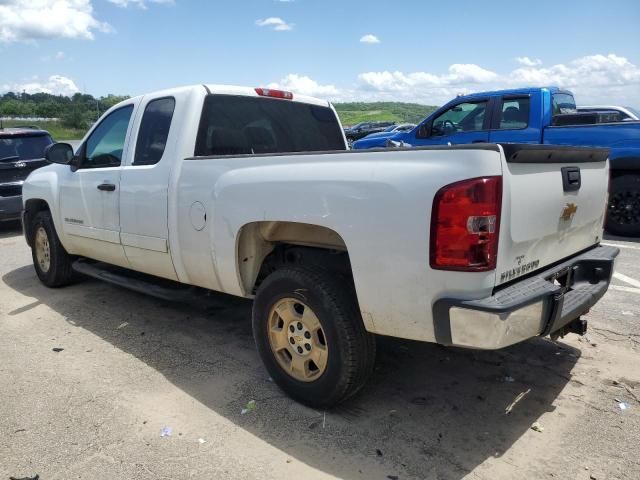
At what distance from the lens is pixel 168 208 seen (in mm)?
3756

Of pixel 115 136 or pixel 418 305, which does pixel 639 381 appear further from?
pixel 115 136

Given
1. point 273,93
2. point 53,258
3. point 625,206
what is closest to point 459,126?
point 625,206

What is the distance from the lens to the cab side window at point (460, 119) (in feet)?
28.3

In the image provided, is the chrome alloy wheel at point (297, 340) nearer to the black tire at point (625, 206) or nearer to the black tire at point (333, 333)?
the black tire at point (333, 333)

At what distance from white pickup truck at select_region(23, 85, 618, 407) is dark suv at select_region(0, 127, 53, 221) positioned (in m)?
5.38

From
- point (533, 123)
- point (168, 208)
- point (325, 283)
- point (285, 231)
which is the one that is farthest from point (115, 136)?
point (533, 123)

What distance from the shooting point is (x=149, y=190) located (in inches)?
155

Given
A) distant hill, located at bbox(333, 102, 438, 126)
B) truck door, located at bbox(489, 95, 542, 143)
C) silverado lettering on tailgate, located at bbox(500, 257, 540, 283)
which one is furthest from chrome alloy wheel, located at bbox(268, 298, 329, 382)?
distant hill, located at bbox(333, 102, 438, 126)

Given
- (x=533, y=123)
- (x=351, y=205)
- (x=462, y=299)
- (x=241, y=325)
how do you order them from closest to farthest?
(x=462, y=299) → (x=351, y=205) → (x=241, y=325) → (x=533, y=123)

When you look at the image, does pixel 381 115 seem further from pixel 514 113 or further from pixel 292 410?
pixel 292 410

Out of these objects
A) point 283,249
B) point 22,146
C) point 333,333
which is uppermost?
point 22,146

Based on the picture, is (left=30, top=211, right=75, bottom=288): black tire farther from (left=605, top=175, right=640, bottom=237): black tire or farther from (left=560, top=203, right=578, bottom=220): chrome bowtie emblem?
(left=605, top=175, right=640, bottom=237): black tire

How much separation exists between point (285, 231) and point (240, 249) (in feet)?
1.12

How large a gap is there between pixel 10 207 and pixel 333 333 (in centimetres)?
833
